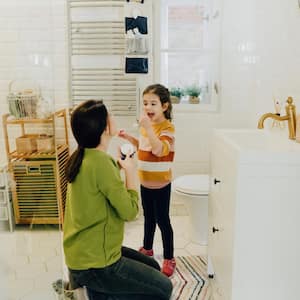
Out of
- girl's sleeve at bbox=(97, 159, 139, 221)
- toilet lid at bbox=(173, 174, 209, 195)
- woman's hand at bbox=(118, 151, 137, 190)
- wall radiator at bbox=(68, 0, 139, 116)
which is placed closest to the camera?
girl's sleeve at bbox=(97, 159, 139, 221)

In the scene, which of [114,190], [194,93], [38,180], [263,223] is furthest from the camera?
[194,93]

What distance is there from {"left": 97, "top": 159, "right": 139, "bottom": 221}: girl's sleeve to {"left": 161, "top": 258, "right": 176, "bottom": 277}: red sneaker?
2.67 feet

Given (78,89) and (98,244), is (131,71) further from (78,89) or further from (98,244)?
(98,244)

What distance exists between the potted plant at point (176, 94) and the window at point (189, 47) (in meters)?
0.02

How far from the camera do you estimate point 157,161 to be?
217cm

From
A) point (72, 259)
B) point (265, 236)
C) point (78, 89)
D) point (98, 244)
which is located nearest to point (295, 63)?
point (265, 236)

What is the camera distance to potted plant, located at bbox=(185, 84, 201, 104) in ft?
10.2

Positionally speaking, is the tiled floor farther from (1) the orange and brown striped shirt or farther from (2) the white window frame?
(2) the white window frame

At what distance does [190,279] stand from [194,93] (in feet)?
4.81

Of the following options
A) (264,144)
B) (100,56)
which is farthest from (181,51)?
(264,144)

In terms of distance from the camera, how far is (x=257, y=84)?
108 inches

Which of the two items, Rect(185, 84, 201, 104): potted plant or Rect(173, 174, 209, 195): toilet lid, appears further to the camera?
Rect(185, 84, 201, 104): potted plant

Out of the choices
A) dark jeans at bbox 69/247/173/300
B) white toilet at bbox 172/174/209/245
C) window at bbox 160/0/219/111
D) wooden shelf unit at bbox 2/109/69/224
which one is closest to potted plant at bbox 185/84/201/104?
window at bbox 160/0/219/111

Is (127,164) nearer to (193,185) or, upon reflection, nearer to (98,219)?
(98,219)
